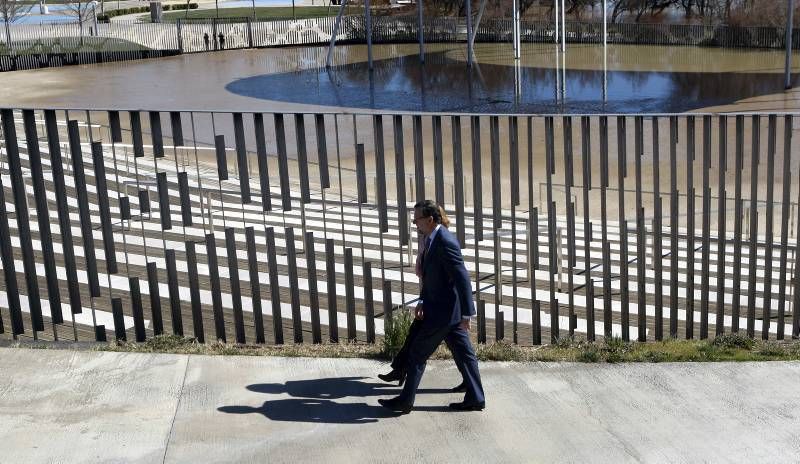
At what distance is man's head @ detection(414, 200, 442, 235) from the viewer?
21.8 ft

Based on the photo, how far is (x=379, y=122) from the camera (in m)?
8.53

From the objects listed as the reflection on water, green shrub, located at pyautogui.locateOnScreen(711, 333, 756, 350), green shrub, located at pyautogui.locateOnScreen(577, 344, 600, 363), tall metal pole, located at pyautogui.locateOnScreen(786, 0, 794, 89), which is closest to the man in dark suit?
green shrub, located at pyautogui.locateOnScreen(577, 344, 600, 363)

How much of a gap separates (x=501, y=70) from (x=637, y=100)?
12.6 m

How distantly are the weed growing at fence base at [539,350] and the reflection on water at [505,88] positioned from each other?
79.6 feet

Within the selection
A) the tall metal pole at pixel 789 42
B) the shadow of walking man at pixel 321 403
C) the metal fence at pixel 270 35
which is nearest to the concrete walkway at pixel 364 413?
the shadow of walking man at pixel 321 403

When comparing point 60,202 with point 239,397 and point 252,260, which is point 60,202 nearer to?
point 252,260

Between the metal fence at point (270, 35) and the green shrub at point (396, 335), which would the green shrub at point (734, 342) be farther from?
the metal fence at point (270, 35)

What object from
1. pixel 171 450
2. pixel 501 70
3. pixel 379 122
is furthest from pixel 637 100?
pixel 171 450

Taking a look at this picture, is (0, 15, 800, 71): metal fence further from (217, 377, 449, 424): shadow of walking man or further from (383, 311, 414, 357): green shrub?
(217, 377, 449, 424): shadow of walking man

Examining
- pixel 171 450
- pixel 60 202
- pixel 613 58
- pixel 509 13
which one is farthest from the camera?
pixel 509 13

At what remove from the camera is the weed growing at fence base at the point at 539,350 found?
8.10 meters

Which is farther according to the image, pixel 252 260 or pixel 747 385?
pixel 252 260

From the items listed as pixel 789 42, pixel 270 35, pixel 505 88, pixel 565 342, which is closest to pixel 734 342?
pixel 565 342

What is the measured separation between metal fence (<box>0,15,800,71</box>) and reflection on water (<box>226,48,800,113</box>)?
10.4 m
